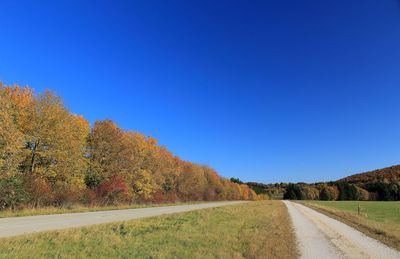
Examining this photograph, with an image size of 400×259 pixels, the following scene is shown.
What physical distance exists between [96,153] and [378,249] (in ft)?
135

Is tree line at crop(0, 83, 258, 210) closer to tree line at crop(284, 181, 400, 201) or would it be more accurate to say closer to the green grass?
the green grass

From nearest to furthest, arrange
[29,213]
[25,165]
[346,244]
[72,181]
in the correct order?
[346,244] < [29,213] < [25,165] < [72,181]

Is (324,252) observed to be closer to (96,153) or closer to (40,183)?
(40,183)

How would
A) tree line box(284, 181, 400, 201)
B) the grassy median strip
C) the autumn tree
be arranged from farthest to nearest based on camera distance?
tree line box(284, 181, 400, 201)
the autumn tree
the grassy median strip

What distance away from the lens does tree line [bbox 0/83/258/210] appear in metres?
29.1

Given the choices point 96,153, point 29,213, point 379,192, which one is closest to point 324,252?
point 29,213

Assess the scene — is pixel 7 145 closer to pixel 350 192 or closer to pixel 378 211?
pixel 378 211

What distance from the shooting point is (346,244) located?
1558cm

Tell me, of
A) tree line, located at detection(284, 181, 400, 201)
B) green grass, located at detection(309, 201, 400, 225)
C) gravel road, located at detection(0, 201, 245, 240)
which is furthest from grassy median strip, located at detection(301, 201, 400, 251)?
tree line, located at detection(284, 181, 400, 201)

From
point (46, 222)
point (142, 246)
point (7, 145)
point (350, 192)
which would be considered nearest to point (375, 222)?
point (142, 246)

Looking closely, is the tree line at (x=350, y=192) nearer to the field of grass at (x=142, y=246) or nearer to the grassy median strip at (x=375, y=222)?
the grassy median strip at (x=375, y=222)

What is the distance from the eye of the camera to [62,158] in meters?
37.6

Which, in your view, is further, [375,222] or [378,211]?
[378,211]

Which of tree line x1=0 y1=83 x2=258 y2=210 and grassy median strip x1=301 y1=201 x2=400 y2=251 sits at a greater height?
tree line x1=0 y1=83 x2=258 y2=210
